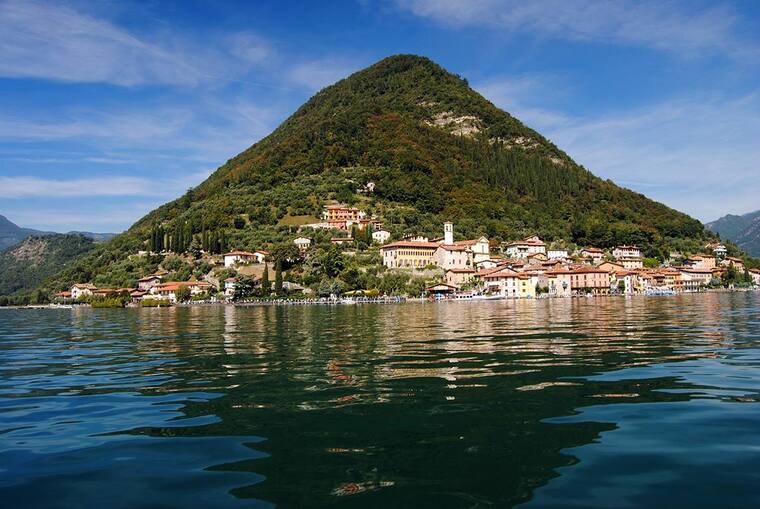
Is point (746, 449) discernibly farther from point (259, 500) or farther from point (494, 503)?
point (259, 500)

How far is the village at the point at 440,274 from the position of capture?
110 meters

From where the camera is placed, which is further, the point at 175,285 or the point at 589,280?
the point at 589,280

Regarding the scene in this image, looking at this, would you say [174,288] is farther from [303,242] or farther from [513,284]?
[513,284]

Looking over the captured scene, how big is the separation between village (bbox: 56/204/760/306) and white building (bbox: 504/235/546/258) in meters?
0.26

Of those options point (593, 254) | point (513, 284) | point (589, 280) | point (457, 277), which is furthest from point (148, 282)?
point (593, 254)

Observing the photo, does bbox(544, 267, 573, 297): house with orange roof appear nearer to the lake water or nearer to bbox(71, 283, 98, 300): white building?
bbox(71, 283, 98, 300): white building

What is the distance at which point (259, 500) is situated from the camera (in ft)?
21.0

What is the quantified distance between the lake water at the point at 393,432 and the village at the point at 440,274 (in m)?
85.6

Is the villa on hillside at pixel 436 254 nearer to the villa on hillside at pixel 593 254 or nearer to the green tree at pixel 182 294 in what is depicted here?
the villa on hillside at pixel 593 254

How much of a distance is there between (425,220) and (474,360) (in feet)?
469

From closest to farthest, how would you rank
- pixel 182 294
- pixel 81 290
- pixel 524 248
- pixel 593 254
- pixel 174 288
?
pixel 182 294 < pixel 174 288 < pixel 81 290 < pixel 524 248 < pixel 593 254

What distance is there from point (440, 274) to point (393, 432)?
114 m

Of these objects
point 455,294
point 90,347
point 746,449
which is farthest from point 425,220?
point 746,449

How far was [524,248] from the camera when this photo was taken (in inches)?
5827
